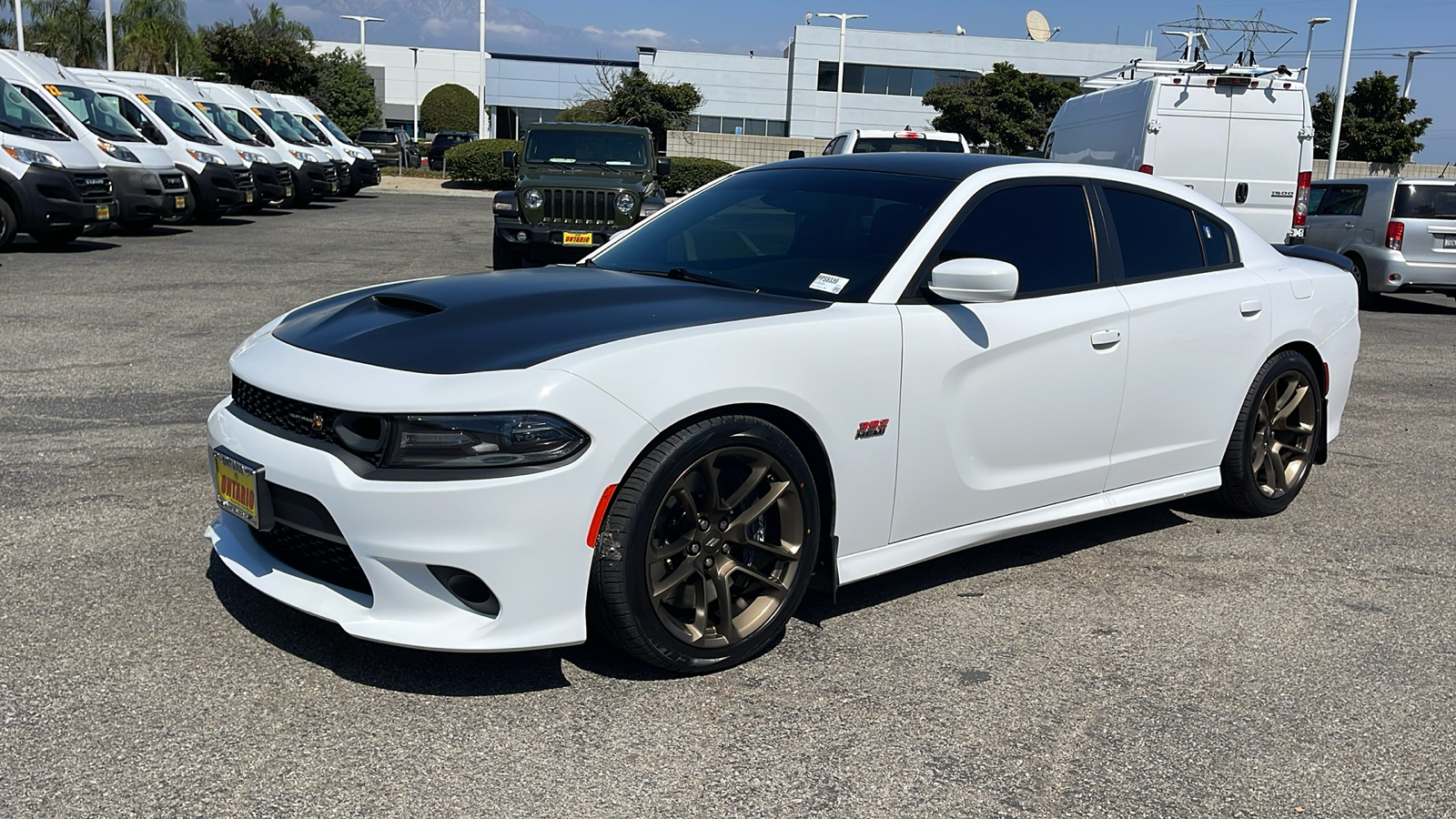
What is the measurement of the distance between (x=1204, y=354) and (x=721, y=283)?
2.10m

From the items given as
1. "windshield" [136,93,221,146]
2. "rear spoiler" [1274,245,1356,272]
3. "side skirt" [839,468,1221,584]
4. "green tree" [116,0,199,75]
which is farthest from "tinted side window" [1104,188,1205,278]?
"green tree" [116,0,199,75]

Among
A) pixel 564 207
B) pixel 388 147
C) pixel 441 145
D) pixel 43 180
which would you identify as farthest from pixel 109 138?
pixel 441 145

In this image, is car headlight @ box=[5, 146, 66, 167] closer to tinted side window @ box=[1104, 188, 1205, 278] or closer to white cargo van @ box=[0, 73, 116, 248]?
white cargo van @ box=[0, 73, 116, 248]

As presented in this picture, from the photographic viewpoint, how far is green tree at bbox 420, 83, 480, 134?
7400 centimetres

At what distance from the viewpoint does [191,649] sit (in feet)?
12.2

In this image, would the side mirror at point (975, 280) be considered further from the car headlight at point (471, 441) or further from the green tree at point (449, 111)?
the green tree at point (449, 111)

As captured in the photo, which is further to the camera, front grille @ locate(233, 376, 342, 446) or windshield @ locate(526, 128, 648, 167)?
windshield @ locate(526, 128, 648, 167)

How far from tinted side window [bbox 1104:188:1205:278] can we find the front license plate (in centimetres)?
327

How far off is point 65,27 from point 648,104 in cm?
2604

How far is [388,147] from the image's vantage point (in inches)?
1731

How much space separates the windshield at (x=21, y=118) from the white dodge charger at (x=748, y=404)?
44.1 feet

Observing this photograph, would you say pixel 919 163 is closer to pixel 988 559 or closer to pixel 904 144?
pixel 988 559

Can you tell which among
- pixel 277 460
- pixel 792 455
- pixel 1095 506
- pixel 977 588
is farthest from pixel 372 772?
pixel 1095 506

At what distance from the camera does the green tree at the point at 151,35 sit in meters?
55.2
